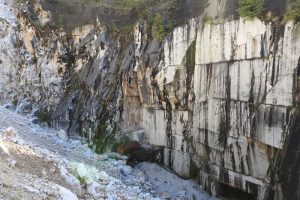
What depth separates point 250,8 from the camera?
39.8 ft

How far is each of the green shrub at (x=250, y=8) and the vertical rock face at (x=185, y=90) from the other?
0.25 meters

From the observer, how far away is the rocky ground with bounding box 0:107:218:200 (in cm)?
895

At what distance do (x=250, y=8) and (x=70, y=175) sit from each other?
670 centimetres

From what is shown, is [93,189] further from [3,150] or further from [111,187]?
[3,150]

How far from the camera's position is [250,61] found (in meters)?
11.9

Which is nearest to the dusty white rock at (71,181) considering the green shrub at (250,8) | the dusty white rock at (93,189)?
the dusty white rock at (93,189)

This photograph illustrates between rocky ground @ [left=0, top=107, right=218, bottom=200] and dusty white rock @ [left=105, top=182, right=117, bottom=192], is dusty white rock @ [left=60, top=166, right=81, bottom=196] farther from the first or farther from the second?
dusty white rock @ [left=105, top=182, right=117, bottom=192]

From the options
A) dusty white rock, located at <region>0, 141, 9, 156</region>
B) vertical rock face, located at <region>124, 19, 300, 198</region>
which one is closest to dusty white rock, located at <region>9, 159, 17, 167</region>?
dusty white rock, located at <region>0, 141, 9, 156</region>

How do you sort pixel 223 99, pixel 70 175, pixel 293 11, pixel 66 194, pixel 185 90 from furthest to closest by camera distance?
1. pixel 185 90
2. pixel 223 99
3. pixel 293 11
4. pixel 70 175
5. pixel 66 194

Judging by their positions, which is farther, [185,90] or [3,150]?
[185,90]

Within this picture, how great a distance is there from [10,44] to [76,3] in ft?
14.8

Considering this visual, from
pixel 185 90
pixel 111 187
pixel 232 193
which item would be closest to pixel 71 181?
pixel 111 187

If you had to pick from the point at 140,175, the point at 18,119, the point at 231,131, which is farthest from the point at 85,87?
the point at 231,131

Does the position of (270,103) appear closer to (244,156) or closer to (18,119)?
(244,156)
